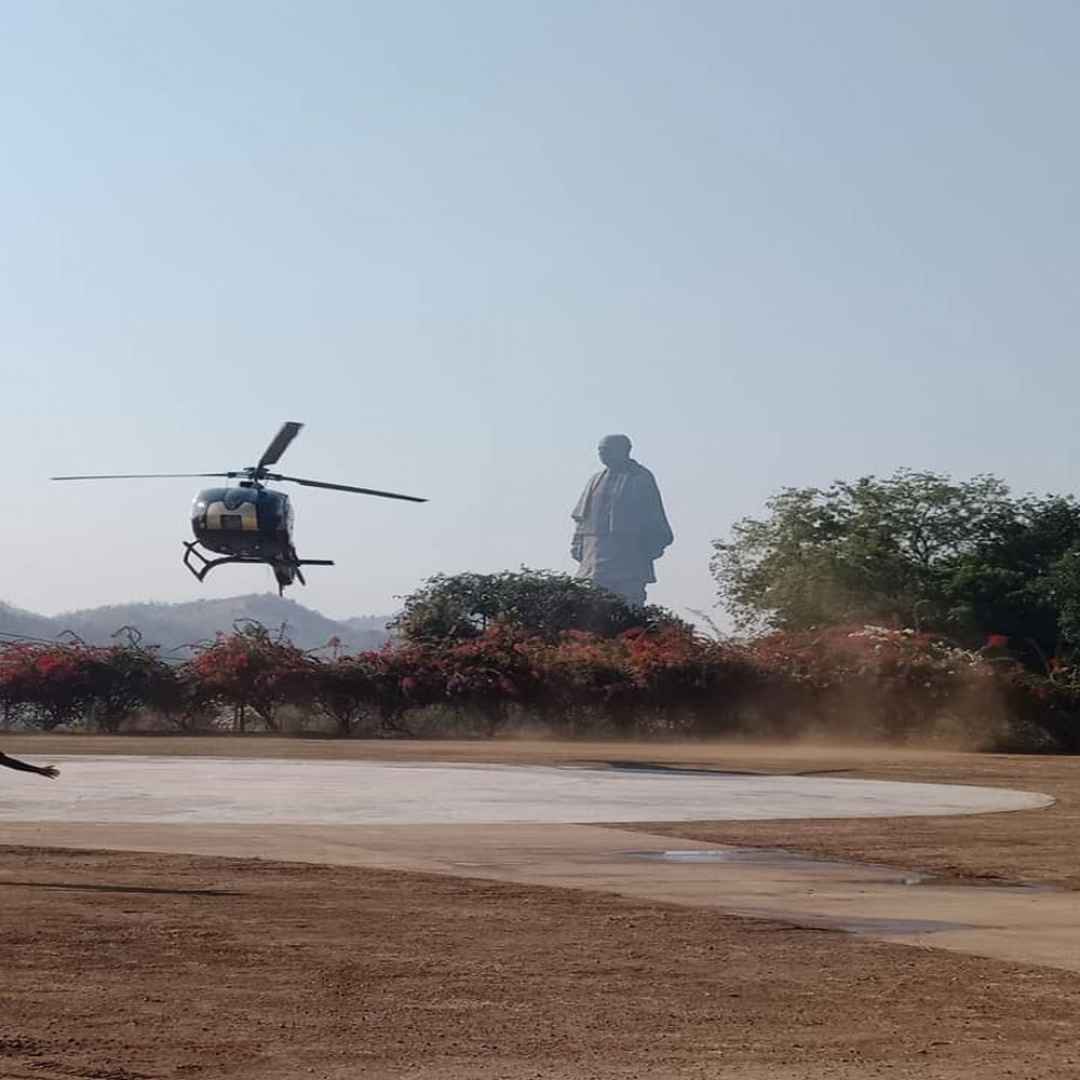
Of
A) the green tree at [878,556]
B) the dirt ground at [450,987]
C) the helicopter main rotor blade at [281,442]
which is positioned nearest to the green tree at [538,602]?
the green tree at [878,556]

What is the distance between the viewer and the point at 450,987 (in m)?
11.4

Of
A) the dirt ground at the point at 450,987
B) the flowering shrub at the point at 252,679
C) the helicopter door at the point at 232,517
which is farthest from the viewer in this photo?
the flowering shrub at the point at 252,679

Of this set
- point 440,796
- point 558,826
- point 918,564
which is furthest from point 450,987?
point 918,564

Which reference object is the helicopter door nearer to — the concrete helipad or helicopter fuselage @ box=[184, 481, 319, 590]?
helicopter fuselage @ box=[184, 481, 319, 590]

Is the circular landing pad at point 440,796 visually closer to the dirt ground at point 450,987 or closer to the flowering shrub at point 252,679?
the dirt ground at point 450,987

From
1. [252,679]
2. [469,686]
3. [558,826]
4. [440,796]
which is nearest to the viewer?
[558,826]

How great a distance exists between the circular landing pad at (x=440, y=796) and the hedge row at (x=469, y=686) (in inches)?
661

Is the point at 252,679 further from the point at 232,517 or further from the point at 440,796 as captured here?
the point at 440,796

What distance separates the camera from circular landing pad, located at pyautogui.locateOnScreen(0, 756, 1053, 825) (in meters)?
24.4

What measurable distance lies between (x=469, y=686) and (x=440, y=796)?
2565cm

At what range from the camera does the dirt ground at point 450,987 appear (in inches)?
369

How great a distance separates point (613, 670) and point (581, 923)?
39272 mm

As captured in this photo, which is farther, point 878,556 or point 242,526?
point 878,556

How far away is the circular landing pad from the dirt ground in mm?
6323
